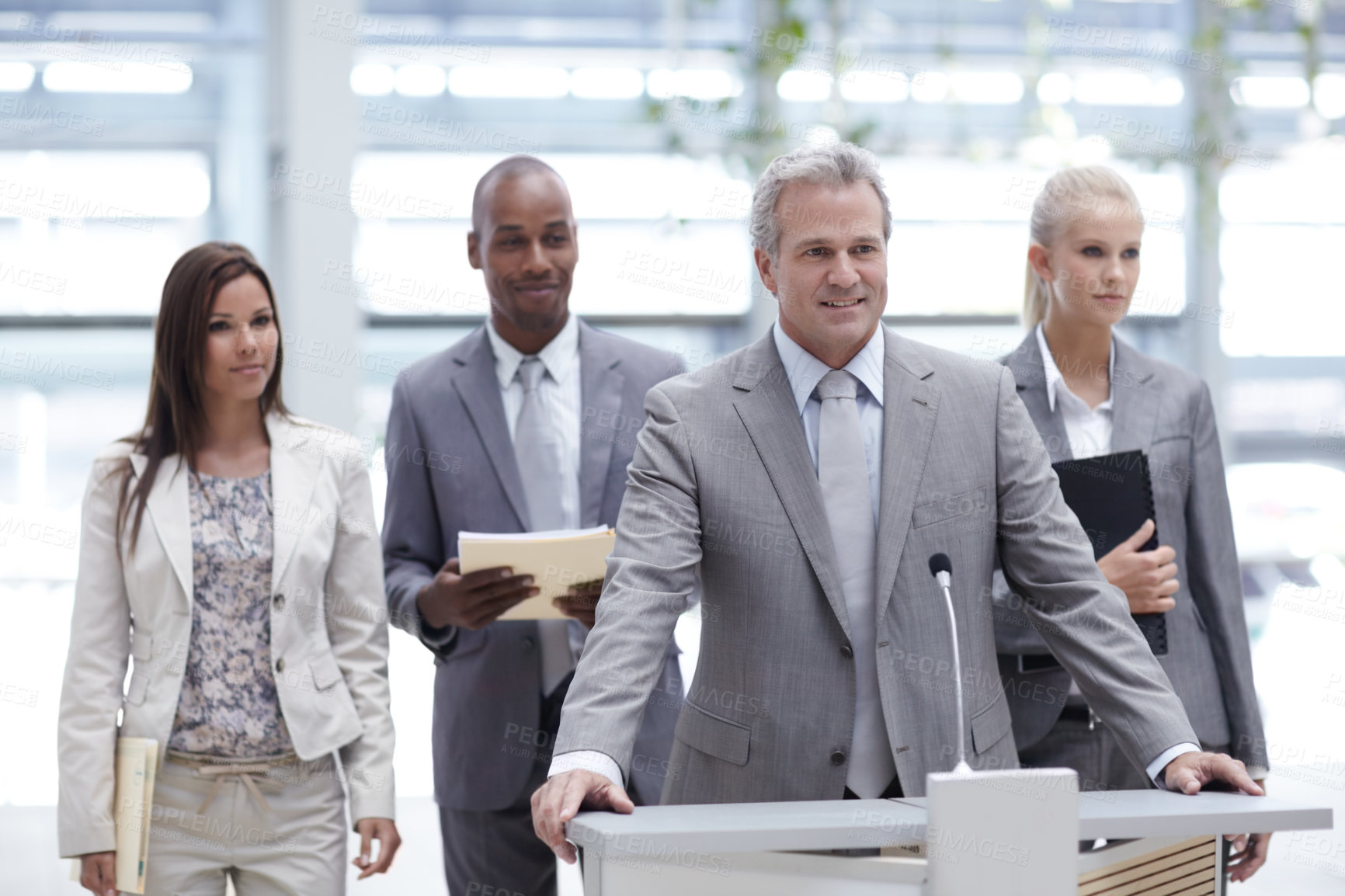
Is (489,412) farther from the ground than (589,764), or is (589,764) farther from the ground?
(489,412)

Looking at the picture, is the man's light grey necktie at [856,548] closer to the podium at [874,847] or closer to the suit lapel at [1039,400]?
the podium at [874,847]

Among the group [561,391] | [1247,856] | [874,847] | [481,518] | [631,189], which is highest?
[631,189]

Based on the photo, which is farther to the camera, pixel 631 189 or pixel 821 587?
pixel 631 189

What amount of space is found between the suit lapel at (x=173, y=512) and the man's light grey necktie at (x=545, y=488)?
591 mm

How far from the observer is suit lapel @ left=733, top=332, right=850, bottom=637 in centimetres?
168

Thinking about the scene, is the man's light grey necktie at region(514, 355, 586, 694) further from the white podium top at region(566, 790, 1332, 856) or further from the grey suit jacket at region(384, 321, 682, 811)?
the white podium top at region(566, 790, 1332, 856)

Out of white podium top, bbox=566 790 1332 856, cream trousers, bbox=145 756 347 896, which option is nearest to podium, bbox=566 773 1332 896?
white podium top, bbox=566 790 1332 856

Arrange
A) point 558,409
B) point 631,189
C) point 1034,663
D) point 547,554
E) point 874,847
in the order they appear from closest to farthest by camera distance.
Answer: point 874,847, point 547,554, point 1034,663, point 558,409, point 631,189

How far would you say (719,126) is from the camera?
471 cm

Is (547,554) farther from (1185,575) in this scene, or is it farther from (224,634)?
(1185,575)

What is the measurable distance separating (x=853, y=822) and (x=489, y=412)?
4.31ft

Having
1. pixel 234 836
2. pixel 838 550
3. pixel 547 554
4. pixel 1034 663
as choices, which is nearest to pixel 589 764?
pixel 838 550

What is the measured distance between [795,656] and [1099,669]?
397 mm

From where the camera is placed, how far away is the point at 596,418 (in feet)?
7.75
